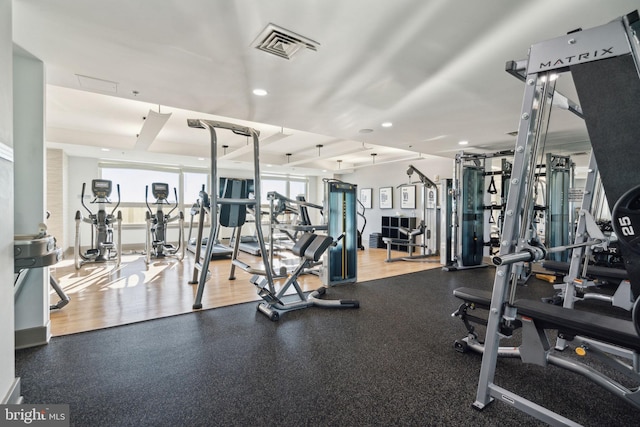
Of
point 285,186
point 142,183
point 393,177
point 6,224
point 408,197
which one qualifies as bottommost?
point 6,224

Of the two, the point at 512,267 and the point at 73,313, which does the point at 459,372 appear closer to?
the point at 512,267

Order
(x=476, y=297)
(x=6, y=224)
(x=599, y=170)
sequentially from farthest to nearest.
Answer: (x=476, y=297)
(x=6, y=224)
(x=599, y=170)

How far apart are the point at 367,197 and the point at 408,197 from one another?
170cm

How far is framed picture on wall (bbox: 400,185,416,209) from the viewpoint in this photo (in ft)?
Answer: 27.0

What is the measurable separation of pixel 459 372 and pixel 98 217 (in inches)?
251

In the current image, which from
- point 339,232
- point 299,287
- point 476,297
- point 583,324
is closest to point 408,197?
point 339,232

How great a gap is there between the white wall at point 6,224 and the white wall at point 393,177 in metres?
7.51

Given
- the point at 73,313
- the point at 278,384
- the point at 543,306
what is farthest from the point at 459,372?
the point at 73,313

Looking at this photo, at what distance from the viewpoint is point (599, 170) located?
134 centimetres

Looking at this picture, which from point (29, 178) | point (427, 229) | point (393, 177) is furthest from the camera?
point (393, 177)

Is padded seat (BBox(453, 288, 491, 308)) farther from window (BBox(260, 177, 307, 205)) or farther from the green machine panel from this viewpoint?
window (BBox(260, 177, 307, 205))

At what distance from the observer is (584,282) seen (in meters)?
2.23

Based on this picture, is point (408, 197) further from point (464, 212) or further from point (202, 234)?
point (202, 234)

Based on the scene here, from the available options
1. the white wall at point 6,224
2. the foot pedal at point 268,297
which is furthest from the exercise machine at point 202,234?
the white wall at point 6,224
